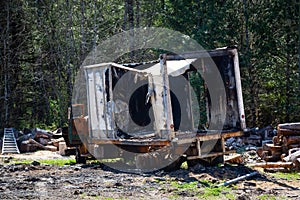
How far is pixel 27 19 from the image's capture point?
26531mm

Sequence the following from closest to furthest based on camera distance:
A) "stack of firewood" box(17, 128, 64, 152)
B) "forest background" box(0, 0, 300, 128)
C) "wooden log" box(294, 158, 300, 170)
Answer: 1. "wooden log" box(294, 158, 300, 170)
2. "stack of firewood" box(17, 128, 64, 152)
3. "forest background" box(0, 0, 300, 128)

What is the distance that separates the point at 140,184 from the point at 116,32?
18.0 metres

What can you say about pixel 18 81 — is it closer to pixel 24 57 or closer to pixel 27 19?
pixel 24 57

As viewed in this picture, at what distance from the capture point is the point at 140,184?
9.97 meters

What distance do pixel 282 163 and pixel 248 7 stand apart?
11.9 meters

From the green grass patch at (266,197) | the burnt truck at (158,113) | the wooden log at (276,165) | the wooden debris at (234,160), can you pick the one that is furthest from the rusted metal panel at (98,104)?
the green grass patch at (266,197)

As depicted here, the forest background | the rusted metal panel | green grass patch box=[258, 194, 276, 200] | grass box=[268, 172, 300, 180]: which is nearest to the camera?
green grass patch box=[258, 194, 276, 200]

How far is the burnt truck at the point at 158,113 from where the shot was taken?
1158cm

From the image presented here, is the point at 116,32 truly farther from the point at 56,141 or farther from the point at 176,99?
the point at 176,99

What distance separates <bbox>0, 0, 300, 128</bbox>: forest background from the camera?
68.4 ft

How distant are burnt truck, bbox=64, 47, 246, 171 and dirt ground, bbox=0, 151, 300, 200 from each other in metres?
0.64

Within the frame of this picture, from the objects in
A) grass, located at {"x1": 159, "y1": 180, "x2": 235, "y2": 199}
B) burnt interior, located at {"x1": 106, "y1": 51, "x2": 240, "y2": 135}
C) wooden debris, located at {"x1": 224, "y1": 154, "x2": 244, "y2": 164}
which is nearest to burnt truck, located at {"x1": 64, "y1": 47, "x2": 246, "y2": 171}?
burnt interior, located at {"x1": 106, "y1": 51, "x2": 240, "y2": 135}

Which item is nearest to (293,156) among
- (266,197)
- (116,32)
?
(266,197)

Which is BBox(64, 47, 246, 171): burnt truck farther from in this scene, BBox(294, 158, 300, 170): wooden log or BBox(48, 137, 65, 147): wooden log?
BBox(48, 137, 65, 147): wooden log
